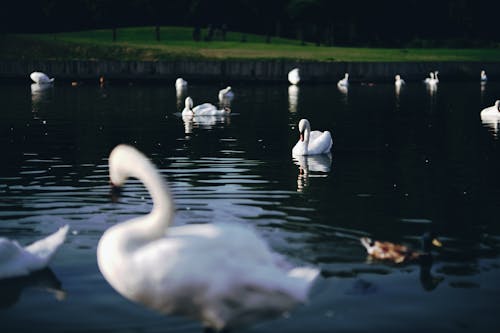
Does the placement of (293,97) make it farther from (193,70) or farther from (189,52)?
(189,52)

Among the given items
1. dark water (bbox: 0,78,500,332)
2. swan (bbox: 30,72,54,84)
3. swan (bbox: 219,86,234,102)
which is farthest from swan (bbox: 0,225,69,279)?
swan (bbox: 30,72,54,84)

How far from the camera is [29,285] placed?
46.9ft

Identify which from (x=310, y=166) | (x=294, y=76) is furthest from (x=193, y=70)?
(x=310, y=166)

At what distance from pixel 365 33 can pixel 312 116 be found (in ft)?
275

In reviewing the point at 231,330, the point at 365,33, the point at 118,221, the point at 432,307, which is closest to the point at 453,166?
the point at 118,221

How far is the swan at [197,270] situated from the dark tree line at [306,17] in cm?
9743

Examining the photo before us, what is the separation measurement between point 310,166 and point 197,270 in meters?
17.1

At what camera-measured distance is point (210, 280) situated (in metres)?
10.9

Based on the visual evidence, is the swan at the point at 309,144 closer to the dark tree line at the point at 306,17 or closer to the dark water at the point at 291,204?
the dark water at the point at 291,204

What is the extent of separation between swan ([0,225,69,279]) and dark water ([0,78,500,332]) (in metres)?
0.22

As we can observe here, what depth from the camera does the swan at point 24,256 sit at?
1405 cm

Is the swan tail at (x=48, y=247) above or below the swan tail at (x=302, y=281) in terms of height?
below

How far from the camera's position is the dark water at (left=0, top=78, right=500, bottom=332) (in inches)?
513

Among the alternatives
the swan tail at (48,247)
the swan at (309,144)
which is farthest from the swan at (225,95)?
the swan tail at (48,247)
